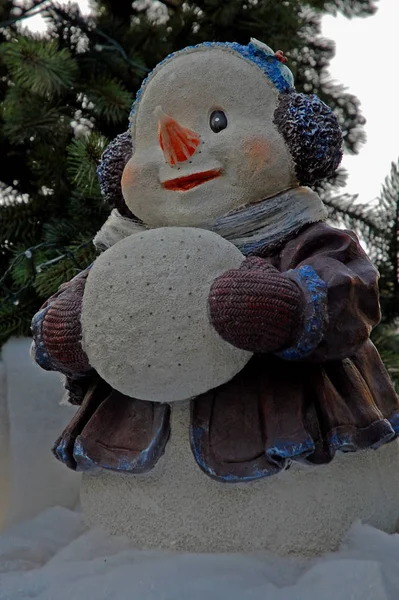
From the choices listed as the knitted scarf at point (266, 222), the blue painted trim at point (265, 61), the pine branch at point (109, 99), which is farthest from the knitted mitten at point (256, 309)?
the pine branch at point (109, 99)

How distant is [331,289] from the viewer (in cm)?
107

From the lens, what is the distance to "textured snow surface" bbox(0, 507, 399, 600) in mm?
1003

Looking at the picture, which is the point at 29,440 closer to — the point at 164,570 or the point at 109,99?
the point at 164,570

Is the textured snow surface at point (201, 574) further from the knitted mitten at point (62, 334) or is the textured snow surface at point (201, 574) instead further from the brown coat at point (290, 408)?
the knitted mitten at point (62, 334)

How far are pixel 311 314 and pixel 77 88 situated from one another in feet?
3.29

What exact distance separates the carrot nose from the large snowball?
16cm

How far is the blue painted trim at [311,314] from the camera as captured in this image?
1046 millimetres

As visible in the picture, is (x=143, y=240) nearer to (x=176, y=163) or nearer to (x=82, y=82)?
(x=176, y=163)

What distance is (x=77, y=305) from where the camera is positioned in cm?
113


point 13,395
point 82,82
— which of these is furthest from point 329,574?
point 82,82

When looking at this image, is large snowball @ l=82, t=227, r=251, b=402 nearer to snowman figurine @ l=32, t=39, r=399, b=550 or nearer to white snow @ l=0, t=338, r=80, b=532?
snowman figurine @ l=32, t=39, r=399, b=550

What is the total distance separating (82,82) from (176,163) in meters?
0.73

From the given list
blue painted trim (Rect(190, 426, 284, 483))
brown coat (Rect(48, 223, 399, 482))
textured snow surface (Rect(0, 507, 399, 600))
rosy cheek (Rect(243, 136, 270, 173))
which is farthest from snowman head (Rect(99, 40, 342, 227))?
textured snow surface (Rect(0, 507, 399, 600))

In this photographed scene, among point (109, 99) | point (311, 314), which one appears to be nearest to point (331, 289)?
point (311, 314)
